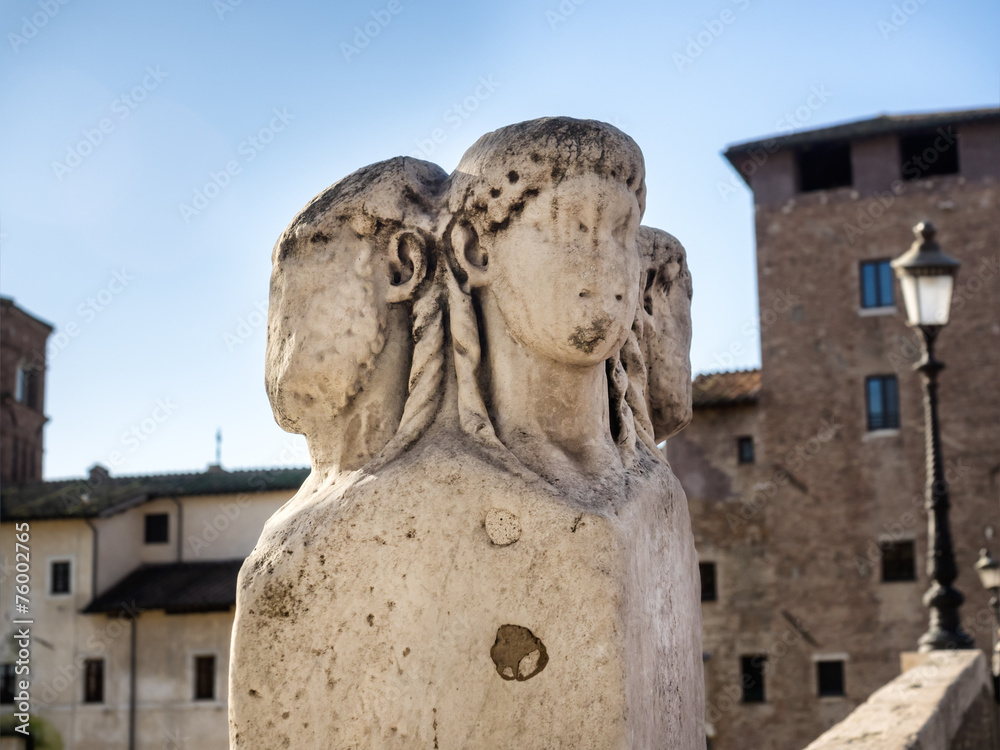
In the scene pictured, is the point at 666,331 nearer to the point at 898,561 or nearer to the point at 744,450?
the point at 898,561

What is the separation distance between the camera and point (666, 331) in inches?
142

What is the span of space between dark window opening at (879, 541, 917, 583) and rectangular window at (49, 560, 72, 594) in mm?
19574

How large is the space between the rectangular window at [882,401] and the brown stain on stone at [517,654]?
2948 centimetres

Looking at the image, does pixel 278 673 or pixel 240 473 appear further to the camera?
pixel 240 473

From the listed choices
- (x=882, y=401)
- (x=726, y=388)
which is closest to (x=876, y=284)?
(x=882, y=401)

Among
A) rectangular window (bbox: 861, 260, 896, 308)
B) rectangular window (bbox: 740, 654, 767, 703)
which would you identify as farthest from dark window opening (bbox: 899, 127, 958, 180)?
rectangular window (bbox: 740, 654, 767, 703)

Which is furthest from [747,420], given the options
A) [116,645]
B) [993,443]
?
[116,645]

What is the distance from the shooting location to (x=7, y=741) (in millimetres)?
31906

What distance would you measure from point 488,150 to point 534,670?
3.80 feet

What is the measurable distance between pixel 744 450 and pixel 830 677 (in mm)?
5621

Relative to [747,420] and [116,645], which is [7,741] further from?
[747,420]

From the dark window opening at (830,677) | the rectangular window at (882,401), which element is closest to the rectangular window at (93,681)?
the dark window opening at (830,677)

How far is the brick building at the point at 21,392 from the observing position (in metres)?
40.5

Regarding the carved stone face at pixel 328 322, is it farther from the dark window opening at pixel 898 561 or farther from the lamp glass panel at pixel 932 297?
the dark window opening at pixel 898 561
